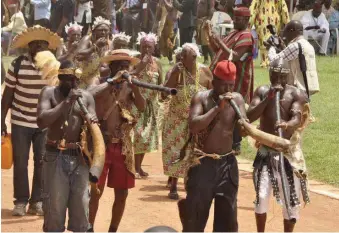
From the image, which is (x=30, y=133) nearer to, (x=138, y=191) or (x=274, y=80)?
(x=138, y=191)

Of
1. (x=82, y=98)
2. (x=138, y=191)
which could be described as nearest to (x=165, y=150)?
(x=138, y=191)

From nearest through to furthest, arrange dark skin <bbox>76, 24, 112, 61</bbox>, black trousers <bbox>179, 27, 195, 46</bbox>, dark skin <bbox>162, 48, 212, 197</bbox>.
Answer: dark skin <bbox>162, 48, 212, 197</bbox>, dark skin <bbox>76, 24, 112, 61</bbox>, black trousers <bbox>179, 27, 195, 46</bbox>

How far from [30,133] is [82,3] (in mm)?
11927

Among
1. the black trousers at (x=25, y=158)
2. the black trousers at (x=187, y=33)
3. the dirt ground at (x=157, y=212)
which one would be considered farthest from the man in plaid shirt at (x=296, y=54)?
the black trousers at (x=187, y=33)

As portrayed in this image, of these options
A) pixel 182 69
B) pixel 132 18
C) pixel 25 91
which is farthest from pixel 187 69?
pixel 132 18

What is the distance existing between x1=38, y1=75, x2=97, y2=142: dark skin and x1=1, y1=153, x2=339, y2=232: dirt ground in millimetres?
1914

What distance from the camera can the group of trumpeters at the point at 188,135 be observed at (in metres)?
8.01

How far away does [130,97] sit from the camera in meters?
9.45

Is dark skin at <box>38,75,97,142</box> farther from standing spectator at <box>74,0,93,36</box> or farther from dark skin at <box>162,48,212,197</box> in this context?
standing spectator at <box>74,0,93,36</box>

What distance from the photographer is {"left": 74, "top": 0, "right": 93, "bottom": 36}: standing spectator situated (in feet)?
71.3

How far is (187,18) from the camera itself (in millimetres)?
23531

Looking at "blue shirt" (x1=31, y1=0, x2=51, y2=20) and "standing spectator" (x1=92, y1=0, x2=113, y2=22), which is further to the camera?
"blue shirt" (x1=31, y1=0, x2=51, y2=20)

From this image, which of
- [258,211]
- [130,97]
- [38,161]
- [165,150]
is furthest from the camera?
[165,150]

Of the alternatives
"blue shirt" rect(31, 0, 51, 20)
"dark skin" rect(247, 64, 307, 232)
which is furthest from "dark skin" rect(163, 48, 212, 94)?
"blue shirt" rect(31, 0, 51, 20)
